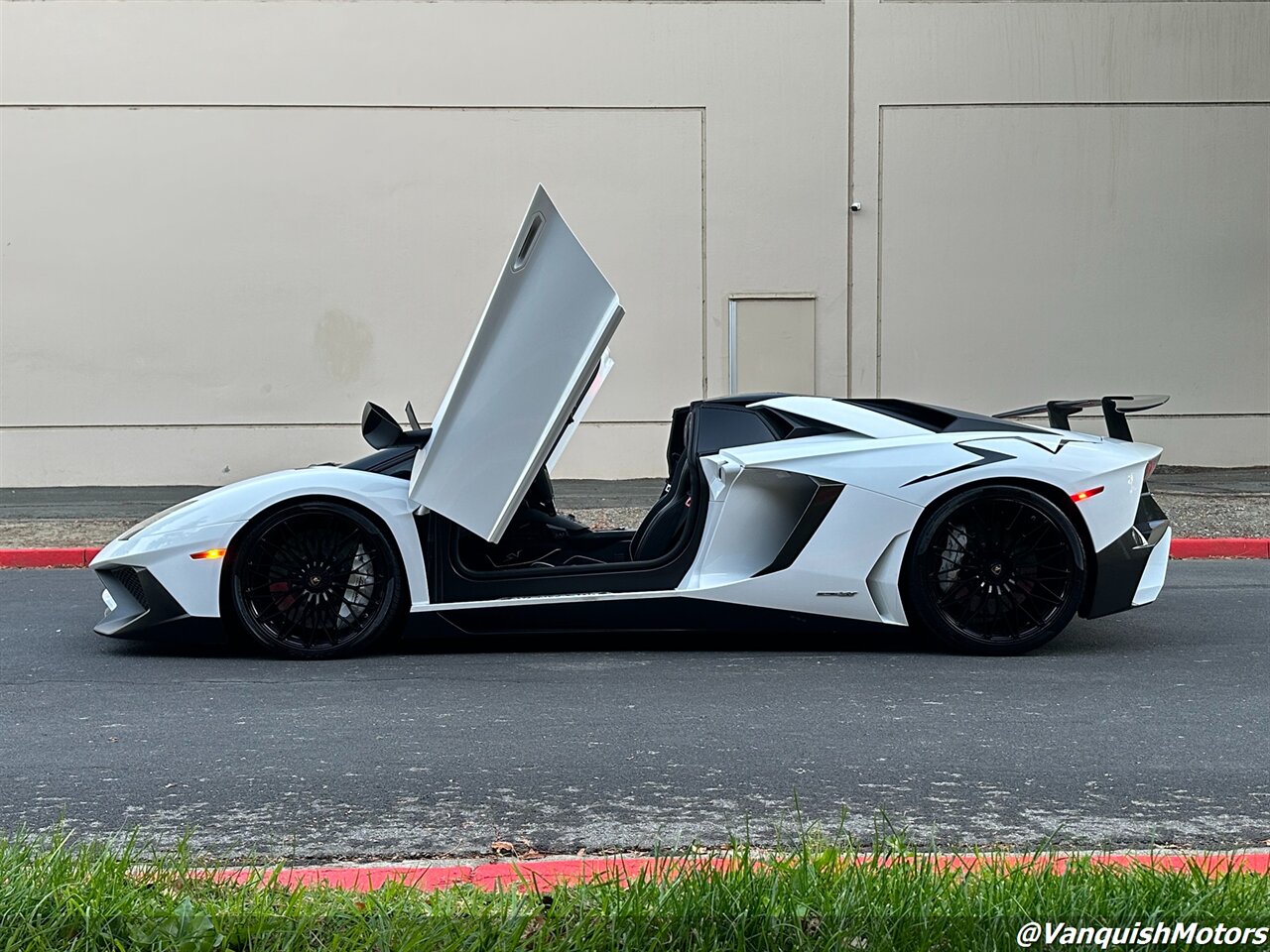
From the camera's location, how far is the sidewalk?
1130cm

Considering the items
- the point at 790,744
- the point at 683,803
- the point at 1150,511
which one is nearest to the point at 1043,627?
the point at 1150,511

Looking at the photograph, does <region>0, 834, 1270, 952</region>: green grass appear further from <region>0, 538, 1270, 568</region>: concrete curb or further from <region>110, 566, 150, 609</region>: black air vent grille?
<region>0, 538, 1270, 568</region>: concrete curb

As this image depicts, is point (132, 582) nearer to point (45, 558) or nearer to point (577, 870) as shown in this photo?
point (577, 870)

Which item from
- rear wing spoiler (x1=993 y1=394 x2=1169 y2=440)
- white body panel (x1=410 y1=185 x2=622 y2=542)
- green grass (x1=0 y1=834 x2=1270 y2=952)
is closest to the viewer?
green grass (x1=0 y1=834 x2=1270 y2=952)

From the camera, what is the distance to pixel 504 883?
305 cm

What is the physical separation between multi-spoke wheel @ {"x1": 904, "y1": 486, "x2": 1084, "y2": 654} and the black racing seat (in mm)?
976

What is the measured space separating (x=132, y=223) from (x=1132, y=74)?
449 inches

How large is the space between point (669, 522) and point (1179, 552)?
18.4 ft

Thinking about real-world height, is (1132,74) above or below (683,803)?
above

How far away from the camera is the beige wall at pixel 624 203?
630 inches

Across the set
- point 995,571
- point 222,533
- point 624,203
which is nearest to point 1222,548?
point 995,571

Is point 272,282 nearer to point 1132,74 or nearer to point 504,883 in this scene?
point 1132,74

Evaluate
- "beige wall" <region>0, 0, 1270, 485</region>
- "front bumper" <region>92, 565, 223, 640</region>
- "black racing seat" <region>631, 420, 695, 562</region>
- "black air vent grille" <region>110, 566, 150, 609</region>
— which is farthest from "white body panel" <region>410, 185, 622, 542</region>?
"beige wall" <region>0, 0, 1270, 485</region>

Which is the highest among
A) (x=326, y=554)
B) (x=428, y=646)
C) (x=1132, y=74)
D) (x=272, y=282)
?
(x=1132, y=74)
